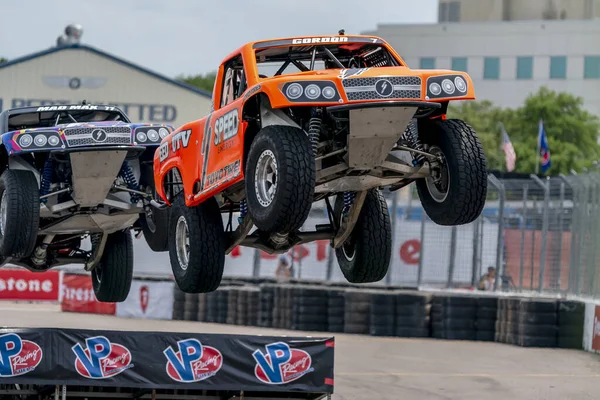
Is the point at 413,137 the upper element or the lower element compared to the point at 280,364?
upper

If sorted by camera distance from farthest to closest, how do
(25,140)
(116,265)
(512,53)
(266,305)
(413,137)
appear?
(512,53), (266,305), (116,265), (25,140), (413,137)

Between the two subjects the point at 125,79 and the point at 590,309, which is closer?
the point at 590,309

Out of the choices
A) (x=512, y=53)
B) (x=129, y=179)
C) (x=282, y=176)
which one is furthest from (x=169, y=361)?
(x=512, y=53)

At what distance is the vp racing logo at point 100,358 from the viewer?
18.8 m

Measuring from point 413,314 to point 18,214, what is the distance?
42.7ft

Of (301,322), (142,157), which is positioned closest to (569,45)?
(301,322)

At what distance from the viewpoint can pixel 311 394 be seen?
19938 mm

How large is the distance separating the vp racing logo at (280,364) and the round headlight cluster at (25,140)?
6.21 metres

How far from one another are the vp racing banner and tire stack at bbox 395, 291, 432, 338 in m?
6.24

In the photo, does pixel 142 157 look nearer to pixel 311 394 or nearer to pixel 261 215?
pixel 261 215

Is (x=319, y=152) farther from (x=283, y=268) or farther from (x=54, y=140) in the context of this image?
(x=283, y=268)

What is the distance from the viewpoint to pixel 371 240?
1159 centimetres

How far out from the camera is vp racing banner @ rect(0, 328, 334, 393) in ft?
61.0

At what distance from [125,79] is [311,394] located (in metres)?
34.0
